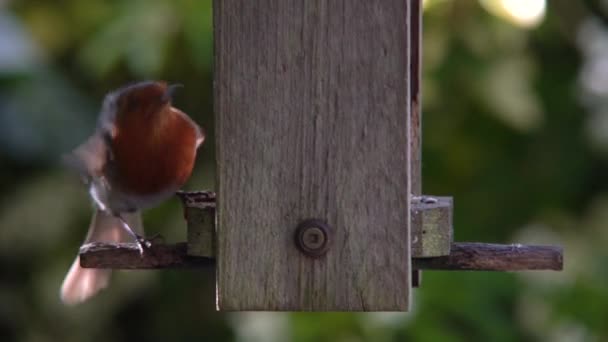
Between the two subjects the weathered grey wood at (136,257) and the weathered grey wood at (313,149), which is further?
the weathered grey wood at (136,257)

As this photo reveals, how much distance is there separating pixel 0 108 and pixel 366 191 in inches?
158

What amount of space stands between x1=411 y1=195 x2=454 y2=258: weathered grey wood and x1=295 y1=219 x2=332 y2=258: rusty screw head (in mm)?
255

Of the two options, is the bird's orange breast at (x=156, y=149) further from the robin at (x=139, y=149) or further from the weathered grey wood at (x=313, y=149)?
the weathered grey wood at (x=313, y=149)

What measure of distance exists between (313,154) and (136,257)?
0.48 metres

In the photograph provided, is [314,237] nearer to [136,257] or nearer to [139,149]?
[136,257]

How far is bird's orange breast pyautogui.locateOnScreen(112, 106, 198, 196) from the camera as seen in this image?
3.24 metres

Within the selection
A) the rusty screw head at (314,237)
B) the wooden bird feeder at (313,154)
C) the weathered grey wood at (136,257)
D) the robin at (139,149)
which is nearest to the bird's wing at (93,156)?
the robin at (139,149)

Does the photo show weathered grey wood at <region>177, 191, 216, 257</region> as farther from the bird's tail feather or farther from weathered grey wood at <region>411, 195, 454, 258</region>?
the bird's tail feather

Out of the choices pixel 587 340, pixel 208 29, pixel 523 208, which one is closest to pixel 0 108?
pixel 208 29

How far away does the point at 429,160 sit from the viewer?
5.80 m

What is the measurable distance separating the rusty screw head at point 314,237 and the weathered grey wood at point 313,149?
1cm

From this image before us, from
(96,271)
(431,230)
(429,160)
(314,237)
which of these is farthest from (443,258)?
(429,160)

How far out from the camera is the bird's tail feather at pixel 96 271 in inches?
146

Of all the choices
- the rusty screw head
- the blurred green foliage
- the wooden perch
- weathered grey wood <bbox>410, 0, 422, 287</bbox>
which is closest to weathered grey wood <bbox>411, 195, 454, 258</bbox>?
the wooden perch
